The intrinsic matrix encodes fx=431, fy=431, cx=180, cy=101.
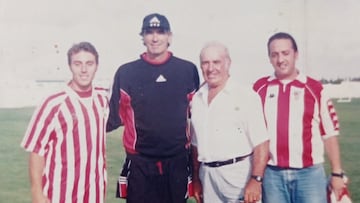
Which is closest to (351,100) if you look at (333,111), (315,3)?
(333,111)

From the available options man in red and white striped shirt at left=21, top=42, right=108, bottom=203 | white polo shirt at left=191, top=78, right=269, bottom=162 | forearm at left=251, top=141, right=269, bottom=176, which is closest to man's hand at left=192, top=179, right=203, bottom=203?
white polo shirt at left=191, top=78, right=269, bottom=162

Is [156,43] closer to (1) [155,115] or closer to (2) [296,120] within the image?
(1) [155,115]

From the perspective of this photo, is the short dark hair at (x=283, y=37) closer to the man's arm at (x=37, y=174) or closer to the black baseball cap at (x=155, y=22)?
the black baseball cap at (x=155, y=22)

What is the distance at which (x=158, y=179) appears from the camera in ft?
6.19

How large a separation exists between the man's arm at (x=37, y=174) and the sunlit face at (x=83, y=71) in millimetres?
320

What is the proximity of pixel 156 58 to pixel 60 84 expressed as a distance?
43 centimetres

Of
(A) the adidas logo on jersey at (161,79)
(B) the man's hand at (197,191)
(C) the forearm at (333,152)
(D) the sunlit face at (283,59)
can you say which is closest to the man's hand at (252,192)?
(B) the man's hand at (197,191)

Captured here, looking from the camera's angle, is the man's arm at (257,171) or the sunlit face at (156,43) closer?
the man's arm at (257,171)

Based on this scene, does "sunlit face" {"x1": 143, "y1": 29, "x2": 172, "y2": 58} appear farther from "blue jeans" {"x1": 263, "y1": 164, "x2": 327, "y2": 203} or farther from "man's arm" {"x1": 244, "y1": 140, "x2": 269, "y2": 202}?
"blue jeans" {"x1": 263, "y1": 164, "x2": 327, "y2": 203}

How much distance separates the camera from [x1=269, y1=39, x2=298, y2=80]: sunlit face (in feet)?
6.01

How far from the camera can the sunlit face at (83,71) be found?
180cm

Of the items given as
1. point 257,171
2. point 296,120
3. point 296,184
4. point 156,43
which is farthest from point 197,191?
point 156,43

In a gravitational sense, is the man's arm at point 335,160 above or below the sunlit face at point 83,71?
below

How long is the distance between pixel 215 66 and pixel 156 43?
284 mm
